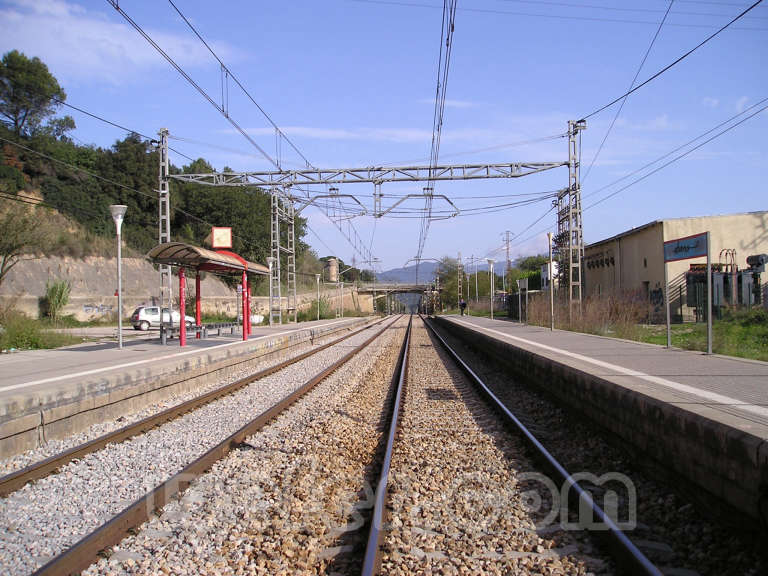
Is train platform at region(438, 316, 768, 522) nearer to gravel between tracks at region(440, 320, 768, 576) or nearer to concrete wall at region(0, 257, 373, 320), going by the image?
gravel between tracks at region(440, 320, 768, 576)

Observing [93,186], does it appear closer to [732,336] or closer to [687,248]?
[732,336]

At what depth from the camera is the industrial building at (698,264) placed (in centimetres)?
3105

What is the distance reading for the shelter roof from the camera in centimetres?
1700

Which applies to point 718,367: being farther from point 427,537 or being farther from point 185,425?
point 185,425

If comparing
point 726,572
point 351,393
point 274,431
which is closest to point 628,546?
point 726,572

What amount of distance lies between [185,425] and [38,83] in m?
67.0

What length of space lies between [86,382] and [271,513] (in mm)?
5504

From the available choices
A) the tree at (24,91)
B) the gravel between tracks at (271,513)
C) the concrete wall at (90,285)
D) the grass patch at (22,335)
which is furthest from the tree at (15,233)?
the tree at (24,91)

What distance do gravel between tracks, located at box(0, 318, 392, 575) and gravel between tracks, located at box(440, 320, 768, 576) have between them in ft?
14.1

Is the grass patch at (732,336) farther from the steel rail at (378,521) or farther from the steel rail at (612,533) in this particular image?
the steel rail at (378,521)

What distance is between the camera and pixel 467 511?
5.20 meters

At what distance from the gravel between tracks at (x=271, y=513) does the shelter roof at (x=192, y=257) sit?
32.0ft

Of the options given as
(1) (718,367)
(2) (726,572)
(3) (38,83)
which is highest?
(3) (38,83)

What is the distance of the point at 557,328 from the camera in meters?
25.8
